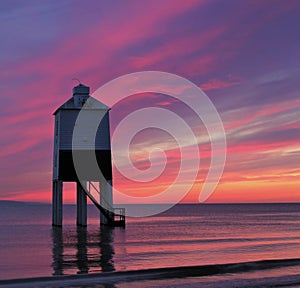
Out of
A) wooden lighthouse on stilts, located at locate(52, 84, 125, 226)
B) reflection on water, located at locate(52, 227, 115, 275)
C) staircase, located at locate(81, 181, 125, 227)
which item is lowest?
reflection on water, located at locate(52, 227, 115, 275)

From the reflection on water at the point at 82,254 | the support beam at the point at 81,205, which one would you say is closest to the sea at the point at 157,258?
the reflection on water at the point at 82,254

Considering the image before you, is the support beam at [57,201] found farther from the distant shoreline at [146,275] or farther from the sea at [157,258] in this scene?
the distant shoreline at [146,275]

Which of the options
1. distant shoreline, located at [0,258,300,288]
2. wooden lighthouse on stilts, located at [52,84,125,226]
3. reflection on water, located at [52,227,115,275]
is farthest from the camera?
wooden lighthouse on stilts, located at [52,84,125,226]

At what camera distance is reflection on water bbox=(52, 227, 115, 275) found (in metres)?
25.0

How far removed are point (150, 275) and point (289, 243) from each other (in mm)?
19463

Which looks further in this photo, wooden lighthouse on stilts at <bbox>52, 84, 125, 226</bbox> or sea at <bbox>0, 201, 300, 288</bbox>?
wooden lighthouse on stilts at <bbox>52, 84, 125, 226</bbox>

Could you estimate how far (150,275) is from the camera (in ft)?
76.1

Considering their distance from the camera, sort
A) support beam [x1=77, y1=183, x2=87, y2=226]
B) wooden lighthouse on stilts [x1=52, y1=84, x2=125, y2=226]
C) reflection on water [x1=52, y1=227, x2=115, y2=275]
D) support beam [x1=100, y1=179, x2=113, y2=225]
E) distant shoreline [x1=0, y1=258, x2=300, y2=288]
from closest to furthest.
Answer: distant shoreline [x1=0, y1=258, x2=300, y2=288] < reflection on water [x1=52, y1=227, x2=115, y2=275] < wooden lighthouse on stilts [x1=52, y1=84, x2=125, y2=226] < support beam [x1=100, y1=179, x2=113, y2=225] < support beam [x1=77, y1=183, x2=87, y2=226]

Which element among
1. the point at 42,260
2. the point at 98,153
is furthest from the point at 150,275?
the point at 98,153

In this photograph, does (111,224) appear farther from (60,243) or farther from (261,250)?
(261,250)

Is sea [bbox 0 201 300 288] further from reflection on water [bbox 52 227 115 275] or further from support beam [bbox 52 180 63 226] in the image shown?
support beam [bbox 52 180 63 226]

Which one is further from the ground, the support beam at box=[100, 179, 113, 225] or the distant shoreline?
the support beam at box=[100, 179, 113, 225]

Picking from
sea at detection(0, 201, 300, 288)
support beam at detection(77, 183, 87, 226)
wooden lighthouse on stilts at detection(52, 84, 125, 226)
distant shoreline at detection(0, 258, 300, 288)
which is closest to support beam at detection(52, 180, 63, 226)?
wooden lighthouse on stilts at detection(52, 84, 125, 226)

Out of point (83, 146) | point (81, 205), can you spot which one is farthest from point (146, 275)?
point (81, 205)
